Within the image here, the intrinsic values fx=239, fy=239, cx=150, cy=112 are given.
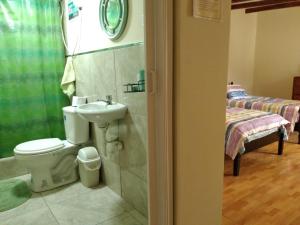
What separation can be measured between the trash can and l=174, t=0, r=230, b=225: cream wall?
142 cm

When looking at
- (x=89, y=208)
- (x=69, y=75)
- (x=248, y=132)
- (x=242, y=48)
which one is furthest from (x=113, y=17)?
(x=242, y=48)

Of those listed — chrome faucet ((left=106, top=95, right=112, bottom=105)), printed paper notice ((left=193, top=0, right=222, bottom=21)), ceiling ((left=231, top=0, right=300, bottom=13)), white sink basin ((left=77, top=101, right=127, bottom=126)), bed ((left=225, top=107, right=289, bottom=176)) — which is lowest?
bed ((left=225, top=107, right=289, bottom=176))

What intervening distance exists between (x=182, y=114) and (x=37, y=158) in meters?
1.72

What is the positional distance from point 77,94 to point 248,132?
201 centimetres

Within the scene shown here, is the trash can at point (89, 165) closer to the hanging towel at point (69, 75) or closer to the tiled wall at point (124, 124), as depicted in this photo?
the tiled wall at point (124, 124)

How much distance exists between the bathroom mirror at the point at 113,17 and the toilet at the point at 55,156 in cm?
91

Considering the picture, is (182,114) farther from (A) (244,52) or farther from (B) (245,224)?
(A) (244,52)

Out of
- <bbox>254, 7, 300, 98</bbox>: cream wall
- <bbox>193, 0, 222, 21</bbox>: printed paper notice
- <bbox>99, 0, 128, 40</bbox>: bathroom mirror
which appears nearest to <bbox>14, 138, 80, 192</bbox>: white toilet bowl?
<bbox>99, 0, 128, 40</bbox>: bathroom mirror

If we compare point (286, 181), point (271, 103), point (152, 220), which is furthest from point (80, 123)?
point (271, 103)

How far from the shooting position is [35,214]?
2.03 metres

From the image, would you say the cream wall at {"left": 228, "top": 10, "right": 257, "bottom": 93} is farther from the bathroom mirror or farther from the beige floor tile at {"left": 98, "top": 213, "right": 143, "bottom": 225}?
the beige floor tile at {"left": 98, "top": 213, "right": 143, "bottom": 225}

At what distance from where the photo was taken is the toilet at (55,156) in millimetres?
2240

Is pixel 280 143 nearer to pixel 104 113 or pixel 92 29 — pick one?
pixel 104 113

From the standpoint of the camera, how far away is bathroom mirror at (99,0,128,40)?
73.3 inches
